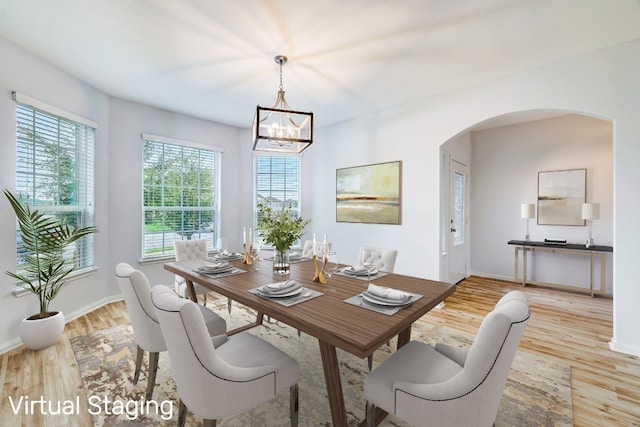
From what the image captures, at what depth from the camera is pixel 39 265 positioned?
2.64 metres

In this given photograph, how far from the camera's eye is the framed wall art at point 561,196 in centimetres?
434

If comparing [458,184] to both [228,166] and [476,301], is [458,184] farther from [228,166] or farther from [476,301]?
[228,166]

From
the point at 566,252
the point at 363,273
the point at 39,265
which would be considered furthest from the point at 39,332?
the point at 566,252

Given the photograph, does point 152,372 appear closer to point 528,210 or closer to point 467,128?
point 467,128

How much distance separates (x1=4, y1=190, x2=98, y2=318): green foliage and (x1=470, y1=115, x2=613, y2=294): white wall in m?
6.42

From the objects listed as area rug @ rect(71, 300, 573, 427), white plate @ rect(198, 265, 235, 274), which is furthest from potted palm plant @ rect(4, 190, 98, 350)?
white plate @ rect(198, 265, 235, 274)

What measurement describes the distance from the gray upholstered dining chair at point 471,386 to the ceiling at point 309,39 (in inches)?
86.7

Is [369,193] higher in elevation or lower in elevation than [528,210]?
higher

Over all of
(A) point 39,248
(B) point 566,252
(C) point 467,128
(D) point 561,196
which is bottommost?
(B) point 566,252

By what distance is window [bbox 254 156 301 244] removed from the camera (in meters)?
5.15

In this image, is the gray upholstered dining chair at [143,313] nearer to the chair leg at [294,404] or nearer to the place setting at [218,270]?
the place setting at [218,270]

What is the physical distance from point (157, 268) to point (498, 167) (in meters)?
6.33

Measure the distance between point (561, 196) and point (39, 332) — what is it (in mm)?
7104

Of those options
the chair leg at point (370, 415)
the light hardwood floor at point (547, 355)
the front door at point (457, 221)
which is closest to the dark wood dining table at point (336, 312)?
the chair leg at point (370, 415)
